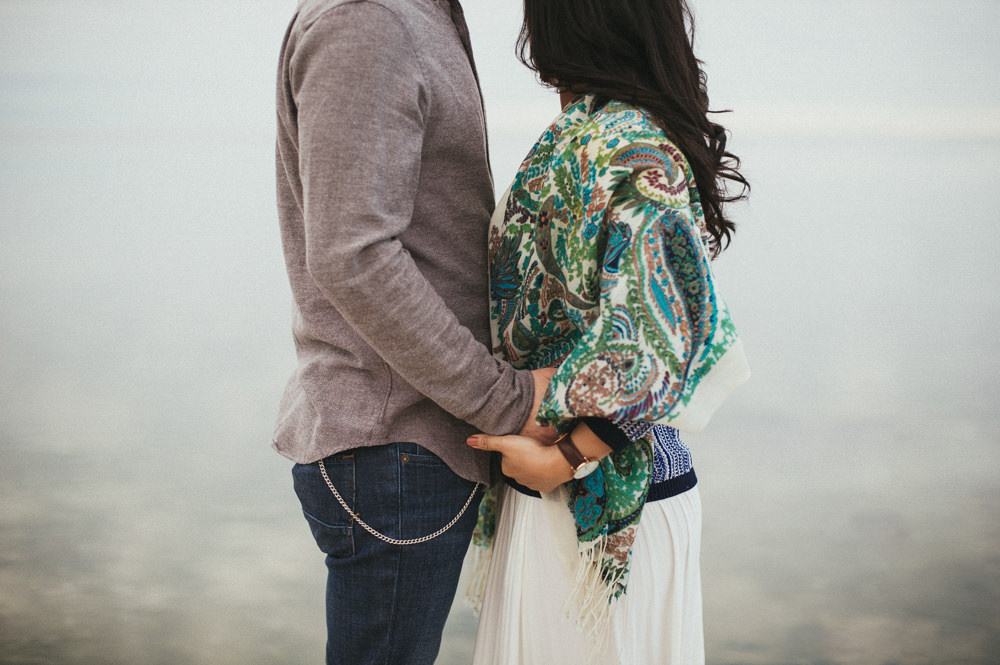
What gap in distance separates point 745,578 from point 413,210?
1559 millimetres

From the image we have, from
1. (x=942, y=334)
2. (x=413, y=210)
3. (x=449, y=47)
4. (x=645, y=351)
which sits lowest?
(x=645, y=351)

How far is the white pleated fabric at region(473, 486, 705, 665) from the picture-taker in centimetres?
88

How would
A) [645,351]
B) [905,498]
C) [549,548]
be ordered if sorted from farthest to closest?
[905,498], [549,548], [645,351]

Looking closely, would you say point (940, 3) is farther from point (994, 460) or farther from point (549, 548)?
point (549, 548)

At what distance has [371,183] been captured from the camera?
721mm

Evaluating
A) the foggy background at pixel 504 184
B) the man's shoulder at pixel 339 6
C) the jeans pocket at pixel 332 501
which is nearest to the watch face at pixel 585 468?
the jeans pocket at pixel 332 501

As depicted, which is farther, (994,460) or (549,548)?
(994,460)

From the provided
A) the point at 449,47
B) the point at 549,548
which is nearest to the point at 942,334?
the point at 549,548

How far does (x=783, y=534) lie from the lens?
1992 mm

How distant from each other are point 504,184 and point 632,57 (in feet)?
4.09

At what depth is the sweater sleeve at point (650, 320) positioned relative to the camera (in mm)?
742

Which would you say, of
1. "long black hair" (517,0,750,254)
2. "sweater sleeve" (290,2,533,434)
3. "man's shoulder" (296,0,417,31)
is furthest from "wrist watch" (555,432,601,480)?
"man's shoulder" (296,0,417,31)

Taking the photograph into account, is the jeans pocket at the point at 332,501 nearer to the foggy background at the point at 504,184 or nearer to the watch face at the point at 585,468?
the watch face at the point at 585,468

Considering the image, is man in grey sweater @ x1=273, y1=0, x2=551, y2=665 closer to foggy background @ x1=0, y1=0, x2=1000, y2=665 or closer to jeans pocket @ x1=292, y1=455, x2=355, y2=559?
jeans pocket @ x1=292, y1=455, x2=355, y2=559
